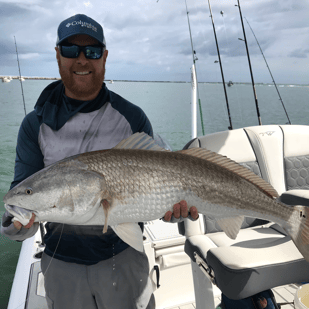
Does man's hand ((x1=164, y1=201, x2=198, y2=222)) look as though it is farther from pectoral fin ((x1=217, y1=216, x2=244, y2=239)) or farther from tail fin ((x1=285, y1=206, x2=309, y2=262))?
tail fin ((x1=285, y1=206, x2=309, y2=262))

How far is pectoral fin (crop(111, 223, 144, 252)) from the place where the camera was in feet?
5.27

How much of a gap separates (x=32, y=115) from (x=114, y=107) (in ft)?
1.78

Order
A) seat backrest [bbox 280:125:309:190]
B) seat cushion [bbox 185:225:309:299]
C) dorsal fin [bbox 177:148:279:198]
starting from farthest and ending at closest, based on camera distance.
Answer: seat backrest [bbox 280:125:309:190] → seat cushion [bbox 185:225:309:299] → dorsal fin [bbox 177:148:279:198]

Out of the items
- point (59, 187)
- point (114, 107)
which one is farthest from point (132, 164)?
point (114, 107)

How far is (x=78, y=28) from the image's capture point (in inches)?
74.3

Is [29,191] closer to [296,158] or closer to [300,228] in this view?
[300,228]

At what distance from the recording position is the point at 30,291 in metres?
3.00

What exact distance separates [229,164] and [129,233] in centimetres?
70

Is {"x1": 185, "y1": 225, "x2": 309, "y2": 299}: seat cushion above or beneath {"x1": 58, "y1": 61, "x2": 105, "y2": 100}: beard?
beneath

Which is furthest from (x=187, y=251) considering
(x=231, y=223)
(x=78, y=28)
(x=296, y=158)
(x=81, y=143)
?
(x=78, y=28)

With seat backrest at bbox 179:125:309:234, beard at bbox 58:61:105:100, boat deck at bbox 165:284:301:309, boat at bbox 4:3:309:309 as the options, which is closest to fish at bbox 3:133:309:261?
beard at bbox 58:61:105:100

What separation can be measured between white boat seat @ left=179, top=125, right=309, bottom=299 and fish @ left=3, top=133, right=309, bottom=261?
496 mm

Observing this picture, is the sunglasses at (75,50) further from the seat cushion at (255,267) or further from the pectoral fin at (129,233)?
the seat cushion at (255,267)

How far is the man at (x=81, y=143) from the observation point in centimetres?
194
